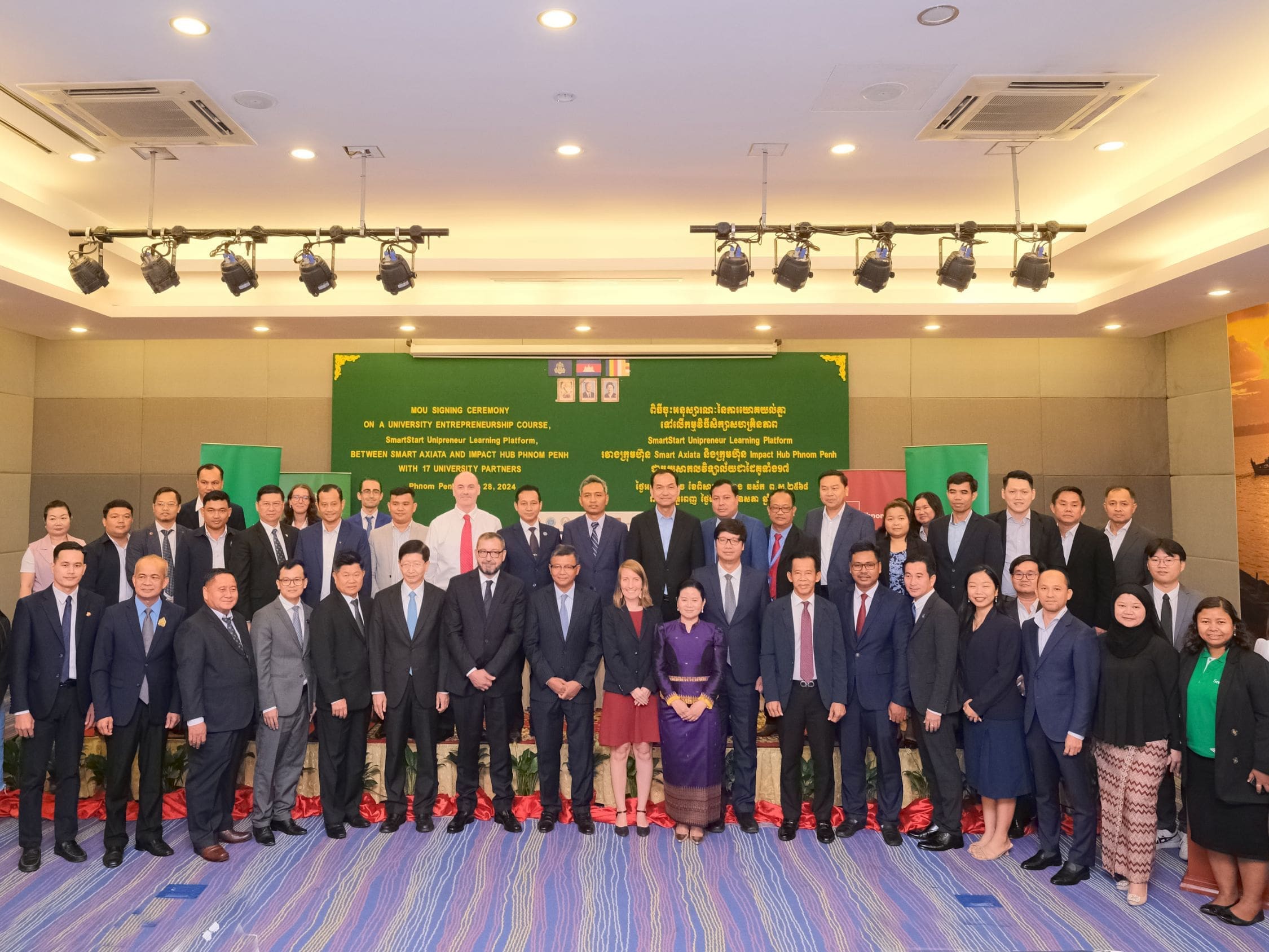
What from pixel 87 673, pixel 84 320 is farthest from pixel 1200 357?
pixel 84 320

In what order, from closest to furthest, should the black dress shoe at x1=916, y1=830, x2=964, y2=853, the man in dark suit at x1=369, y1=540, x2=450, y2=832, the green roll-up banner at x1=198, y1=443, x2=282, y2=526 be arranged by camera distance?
the black dress shoe at x1=916, y1=830, x2=964, y2=853, the man in dark suit at x1=369, y1=540, x2=450, y2=832, the green roll-up banner at x1=198, y1=443, x2=282, y2=526

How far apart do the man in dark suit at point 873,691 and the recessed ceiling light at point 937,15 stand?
8.17 feet

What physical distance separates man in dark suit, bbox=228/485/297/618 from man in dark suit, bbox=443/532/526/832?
4.19ft

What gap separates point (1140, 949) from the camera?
3.45 meters

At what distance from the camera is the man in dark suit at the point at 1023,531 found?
5047 millimetres

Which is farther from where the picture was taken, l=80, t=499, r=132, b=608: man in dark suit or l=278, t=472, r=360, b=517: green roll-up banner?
l=278, t=472, r=360, b=517: green roll-up banner

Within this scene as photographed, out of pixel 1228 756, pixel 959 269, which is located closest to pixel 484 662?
pixel 1228 756

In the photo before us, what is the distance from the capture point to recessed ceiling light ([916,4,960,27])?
3.36m

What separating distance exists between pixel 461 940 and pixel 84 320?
5.87 metres

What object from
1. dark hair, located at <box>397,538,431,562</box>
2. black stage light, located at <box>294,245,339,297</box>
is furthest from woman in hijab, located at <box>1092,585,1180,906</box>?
black stage light, located at <box>294,245,339,297</box>

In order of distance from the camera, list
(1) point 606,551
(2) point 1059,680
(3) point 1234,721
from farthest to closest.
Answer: (1) point 606,551
(2) point 1059,680
(3) point 1234,721

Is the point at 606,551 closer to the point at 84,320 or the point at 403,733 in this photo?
the point at 403,733

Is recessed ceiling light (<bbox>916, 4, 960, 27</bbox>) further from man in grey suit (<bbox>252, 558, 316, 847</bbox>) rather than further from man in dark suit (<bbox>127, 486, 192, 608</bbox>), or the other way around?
man in dark suit (<bbox>127, 486, 192, 608</bbox>)

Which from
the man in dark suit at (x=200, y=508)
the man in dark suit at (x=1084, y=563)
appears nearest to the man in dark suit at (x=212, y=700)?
the man in dark suit at (x=200, y=508)
